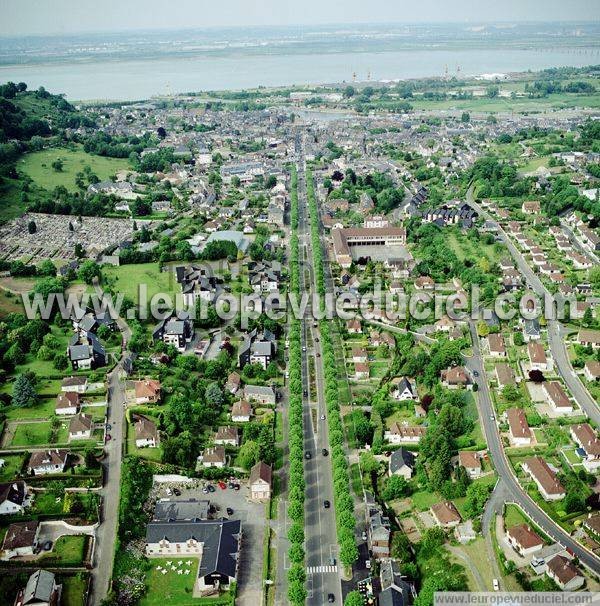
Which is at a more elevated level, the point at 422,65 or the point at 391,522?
the point at 422,65

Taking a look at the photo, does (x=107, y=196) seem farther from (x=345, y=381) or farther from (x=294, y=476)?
(x=294, y=476)

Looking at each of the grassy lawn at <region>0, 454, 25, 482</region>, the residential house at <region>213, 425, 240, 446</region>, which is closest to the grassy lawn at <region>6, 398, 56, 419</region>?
the grassy lawn at <region>0, 454, 25, 482</region>

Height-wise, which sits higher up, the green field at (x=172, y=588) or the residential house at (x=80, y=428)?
the residential house at (x=80, y=428)

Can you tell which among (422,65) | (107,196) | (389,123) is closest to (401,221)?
(107,196)

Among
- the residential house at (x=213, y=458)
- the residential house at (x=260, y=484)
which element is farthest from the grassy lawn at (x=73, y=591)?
the residential house at (x=260, y=484)

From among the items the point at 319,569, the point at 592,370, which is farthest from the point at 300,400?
the point at 592,370

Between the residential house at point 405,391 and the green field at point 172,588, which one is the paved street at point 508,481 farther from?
the green field at point 172,588
